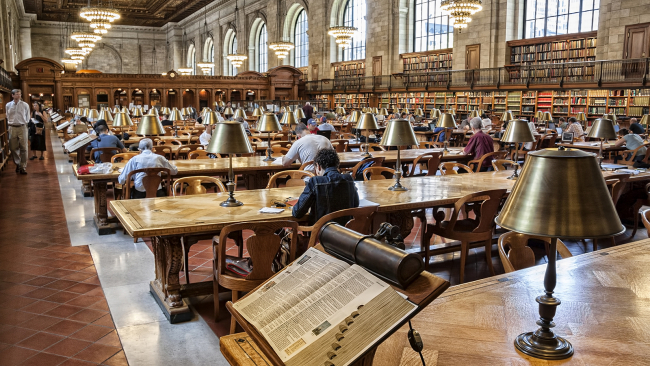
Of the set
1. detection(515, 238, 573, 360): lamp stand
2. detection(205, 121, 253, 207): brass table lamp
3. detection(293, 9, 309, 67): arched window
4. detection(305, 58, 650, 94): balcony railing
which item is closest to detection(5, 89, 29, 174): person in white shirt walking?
detection(205, 121, 253, 207): brass table lamp

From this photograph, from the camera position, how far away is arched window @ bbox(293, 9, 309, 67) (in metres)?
25.9

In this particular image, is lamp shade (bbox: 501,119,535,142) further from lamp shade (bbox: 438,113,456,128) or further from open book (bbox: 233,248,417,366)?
open book (bbox: 233,248,417,366)

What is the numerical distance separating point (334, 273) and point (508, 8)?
16915mm

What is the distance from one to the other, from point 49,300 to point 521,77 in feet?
48.9

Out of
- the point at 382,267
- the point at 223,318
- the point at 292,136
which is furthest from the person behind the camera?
the point at 292,136

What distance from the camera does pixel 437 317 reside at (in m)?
1.65

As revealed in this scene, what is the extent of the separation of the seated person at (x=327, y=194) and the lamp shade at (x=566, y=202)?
2.01 meters

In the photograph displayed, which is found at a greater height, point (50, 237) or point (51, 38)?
point (51, 38)

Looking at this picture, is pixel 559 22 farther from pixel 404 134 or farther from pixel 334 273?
pixel 334 273

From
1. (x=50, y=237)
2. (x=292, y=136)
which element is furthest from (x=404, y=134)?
(x=292, y=136)

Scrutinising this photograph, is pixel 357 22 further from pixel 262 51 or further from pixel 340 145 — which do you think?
pixel 340 145

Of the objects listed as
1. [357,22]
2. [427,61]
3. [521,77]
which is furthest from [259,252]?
[357,22]

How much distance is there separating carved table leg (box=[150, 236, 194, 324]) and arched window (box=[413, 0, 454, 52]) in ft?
56.5

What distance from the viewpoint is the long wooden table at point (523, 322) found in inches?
54.7
